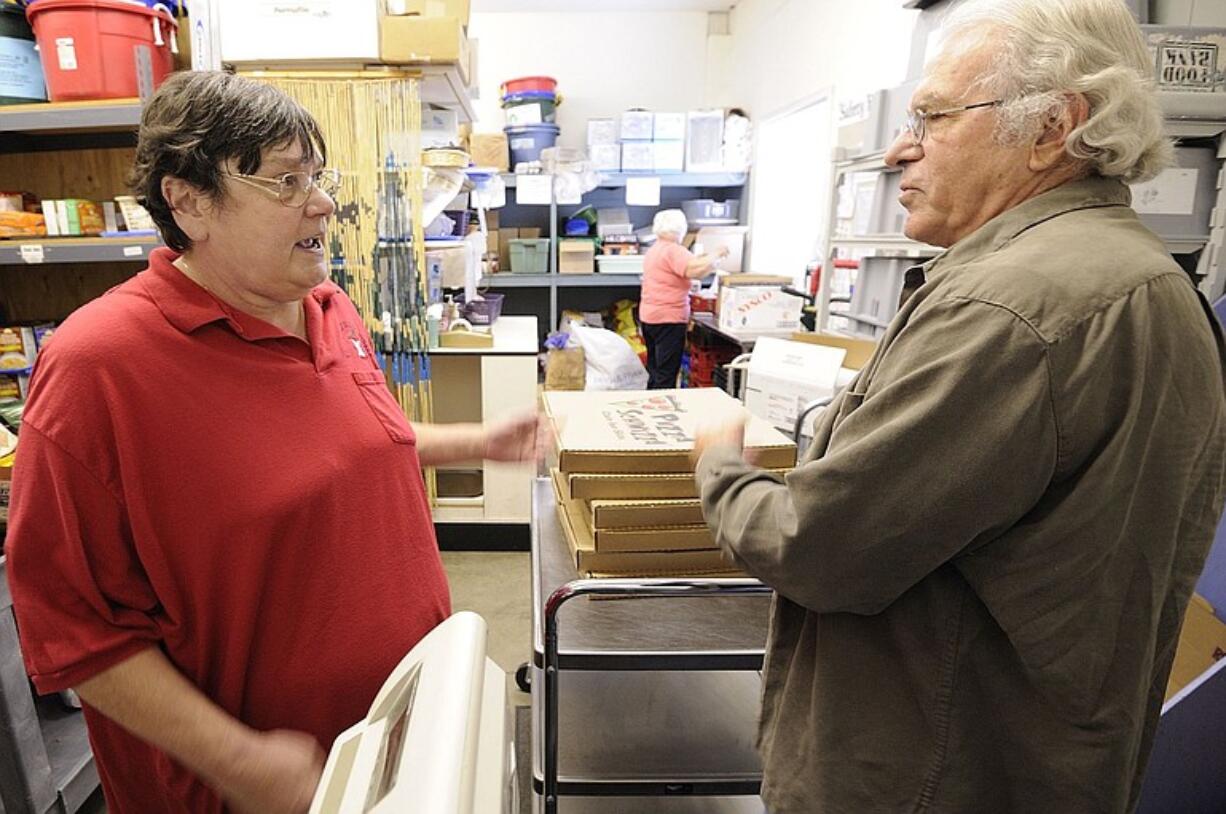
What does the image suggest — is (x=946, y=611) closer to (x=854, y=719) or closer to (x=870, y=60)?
(x=854, y=719)

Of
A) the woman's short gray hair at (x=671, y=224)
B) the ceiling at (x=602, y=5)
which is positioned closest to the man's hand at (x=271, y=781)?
the woman's short gray hair at (x=671, y=224)

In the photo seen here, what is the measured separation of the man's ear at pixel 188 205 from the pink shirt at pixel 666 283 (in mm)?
4482

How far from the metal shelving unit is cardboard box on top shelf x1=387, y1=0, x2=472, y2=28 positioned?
1358mm

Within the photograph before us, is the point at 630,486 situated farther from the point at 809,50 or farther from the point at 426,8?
the point at 809,50

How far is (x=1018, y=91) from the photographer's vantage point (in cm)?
80

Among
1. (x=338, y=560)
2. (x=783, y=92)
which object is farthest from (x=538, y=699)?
(x=783, y=92)

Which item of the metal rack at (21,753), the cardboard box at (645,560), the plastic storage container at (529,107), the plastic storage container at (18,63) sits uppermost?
the plastic storage container at (529,107)

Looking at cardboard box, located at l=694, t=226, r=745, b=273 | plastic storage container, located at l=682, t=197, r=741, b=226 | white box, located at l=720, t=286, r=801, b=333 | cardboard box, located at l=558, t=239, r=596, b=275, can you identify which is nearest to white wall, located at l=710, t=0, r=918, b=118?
plastic storage container, located at l=682, t=197, r=741, b=226

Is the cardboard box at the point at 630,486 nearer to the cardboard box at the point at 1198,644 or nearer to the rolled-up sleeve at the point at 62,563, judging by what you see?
the rolled-up sleeve at the point at 62,563

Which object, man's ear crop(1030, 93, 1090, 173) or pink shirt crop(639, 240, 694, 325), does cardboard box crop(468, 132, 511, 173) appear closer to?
pink shirt crop(639, 240, 694, 325)

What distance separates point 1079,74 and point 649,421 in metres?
0.98

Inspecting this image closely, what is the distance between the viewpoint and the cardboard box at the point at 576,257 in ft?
20.2

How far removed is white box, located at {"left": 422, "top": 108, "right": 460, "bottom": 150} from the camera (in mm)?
3697

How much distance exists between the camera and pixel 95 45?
6.41ft
